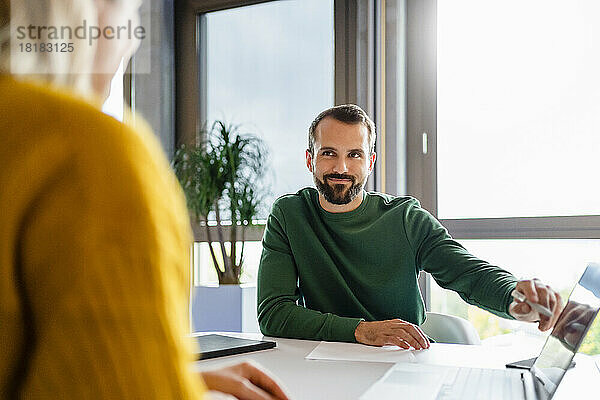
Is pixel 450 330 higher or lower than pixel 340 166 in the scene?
lower

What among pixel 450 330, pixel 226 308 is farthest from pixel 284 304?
pixel 226 308

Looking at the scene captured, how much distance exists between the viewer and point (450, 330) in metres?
1.99

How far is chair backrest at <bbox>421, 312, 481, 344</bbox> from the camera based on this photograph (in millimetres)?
1957

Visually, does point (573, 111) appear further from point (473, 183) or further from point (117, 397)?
point (117, 397)

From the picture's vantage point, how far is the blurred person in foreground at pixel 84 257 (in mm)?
338

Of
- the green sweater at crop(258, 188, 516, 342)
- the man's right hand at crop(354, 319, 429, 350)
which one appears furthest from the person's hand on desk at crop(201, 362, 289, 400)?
the green sweater at crop(258, 188, 516, 342)

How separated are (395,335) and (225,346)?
1.36 ft

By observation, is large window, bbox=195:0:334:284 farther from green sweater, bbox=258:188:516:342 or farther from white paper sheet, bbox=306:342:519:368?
white paper sheet, bbox=306:342:519:368

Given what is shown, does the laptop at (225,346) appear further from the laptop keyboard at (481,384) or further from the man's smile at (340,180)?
the man's smile at (340,180)

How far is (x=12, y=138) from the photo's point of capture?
0.36 metres

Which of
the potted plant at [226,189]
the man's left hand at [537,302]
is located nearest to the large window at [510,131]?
the potted plant at [226,189]

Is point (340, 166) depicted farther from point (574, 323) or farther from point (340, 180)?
point (574, 323)

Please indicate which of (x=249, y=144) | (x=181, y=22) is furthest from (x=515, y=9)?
(x=181, y=22)

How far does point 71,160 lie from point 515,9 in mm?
3138
